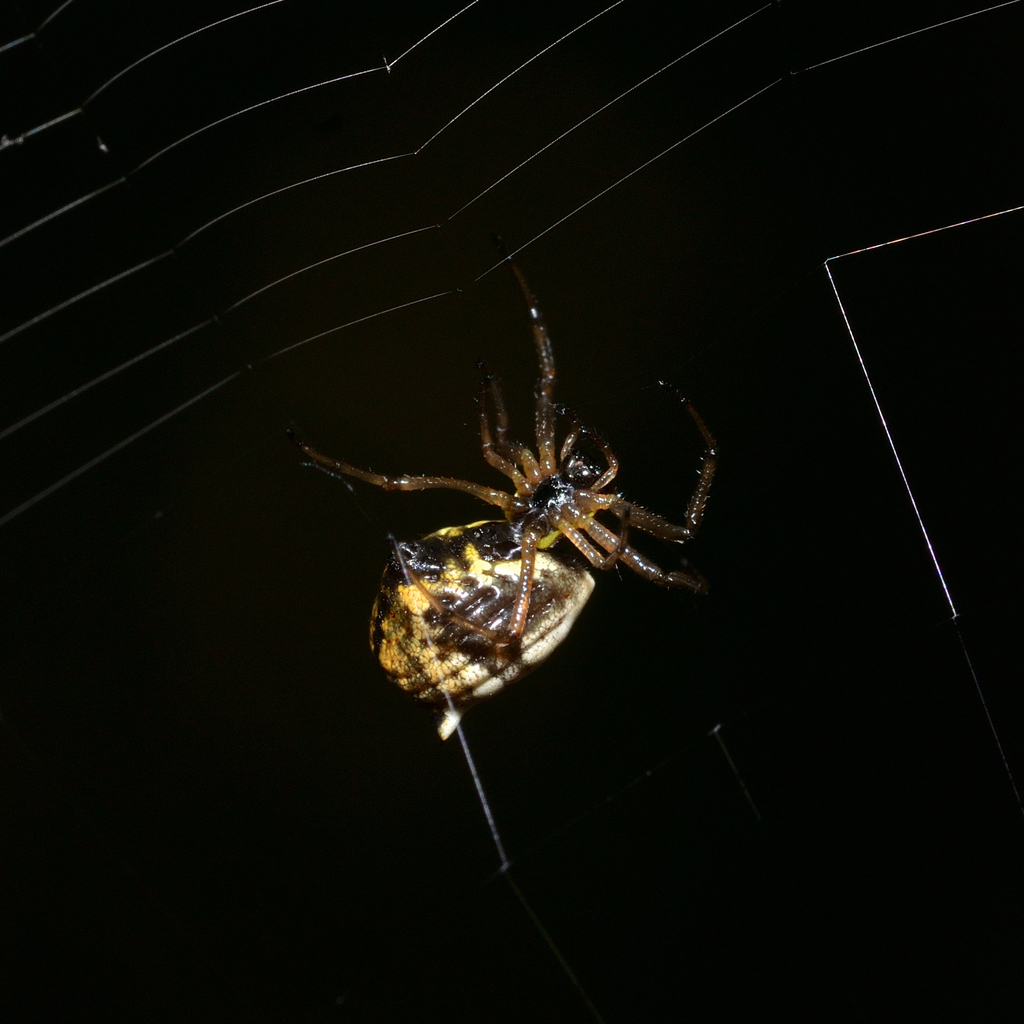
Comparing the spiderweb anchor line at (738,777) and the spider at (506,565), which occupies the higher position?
the spider at (506,565)

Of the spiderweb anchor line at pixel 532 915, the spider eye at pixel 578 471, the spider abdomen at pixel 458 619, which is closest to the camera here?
the spider abdomen at pixel 458 619

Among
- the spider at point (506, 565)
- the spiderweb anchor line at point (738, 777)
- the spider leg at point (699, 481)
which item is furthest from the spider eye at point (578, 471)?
the spiderweb anchor line at point (738, 777)

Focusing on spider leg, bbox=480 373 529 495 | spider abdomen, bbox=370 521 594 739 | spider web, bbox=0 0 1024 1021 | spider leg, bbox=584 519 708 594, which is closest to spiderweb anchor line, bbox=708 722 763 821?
spider web, bbox=0 0 1024 1021

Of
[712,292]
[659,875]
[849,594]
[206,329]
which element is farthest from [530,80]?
[659,875]

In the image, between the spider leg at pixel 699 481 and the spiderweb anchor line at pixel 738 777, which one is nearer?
the spider leg at pixel 699 481

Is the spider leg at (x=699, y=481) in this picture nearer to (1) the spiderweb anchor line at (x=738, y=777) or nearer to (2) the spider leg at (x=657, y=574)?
(2) the spider leg at (x=657, y=574)

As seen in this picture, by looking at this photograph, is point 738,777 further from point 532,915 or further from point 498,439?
point 498,439
